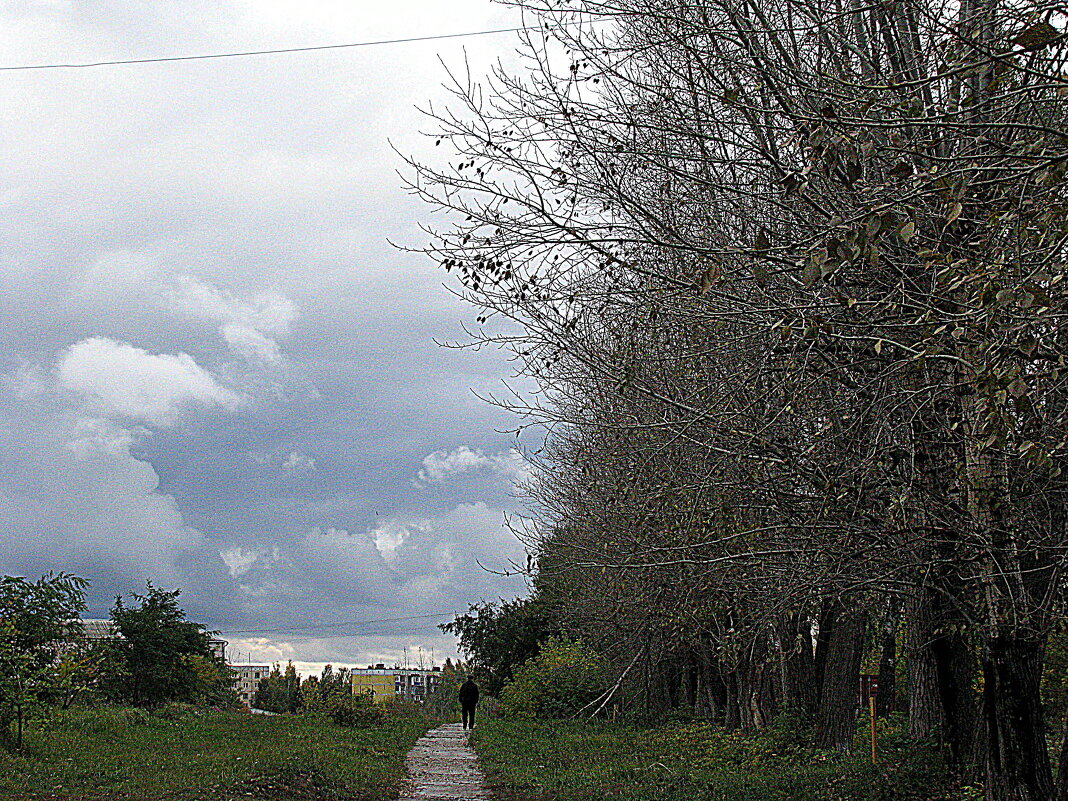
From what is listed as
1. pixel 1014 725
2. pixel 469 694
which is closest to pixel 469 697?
pixel 469 694

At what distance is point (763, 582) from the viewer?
1018cm

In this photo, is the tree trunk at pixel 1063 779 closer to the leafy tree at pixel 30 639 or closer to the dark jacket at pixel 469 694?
the leafy tree at pixel 30 639

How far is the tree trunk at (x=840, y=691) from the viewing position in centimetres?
1612

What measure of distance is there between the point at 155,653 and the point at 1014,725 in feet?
108

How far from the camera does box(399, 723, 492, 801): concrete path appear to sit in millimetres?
14969

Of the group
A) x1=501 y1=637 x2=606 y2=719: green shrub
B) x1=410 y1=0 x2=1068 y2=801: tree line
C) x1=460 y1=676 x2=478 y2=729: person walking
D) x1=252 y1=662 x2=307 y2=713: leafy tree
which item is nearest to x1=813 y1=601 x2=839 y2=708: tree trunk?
x1=410 y1=0 x2=1068 y2=801: tree line

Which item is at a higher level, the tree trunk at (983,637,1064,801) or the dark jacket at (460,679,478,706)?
the tree trunk at (983,637,1064,801)

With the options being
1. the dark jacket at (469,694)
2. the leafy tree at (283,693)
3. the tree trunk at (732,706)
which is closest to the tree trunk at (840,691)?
the tree trunk at (732,706)

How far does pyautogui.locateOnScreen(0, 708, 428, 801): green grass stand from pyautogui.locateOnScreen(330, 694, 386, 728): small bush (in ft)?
19.9

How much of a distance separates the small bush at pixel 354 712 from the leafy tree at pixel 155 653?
6.26 metres

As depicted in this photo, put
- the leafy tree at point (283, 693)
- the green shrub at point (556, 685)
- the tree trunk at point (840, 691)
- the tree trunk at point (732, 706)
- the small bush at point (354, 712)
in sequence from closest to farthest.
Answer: the tree trunk at point (840, 691) < the tree trunk at point (732, 706) < the small bush at point (354, 712) < the green shrub at point (556, 685) < the leafy tree at point (283, 693)

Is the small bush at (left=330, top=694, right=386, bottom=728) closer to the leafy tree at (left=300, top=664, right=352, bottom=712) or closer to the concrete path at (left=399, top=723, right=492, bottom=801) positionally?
the leafy tree at (left=300, top=664, right=352, bottom=712)

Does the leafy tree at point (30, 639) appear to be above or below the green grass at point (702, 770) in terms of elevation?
above

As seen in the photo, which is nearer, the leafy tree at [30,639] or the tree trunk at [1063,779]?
the tree trunk at [1063,779]
